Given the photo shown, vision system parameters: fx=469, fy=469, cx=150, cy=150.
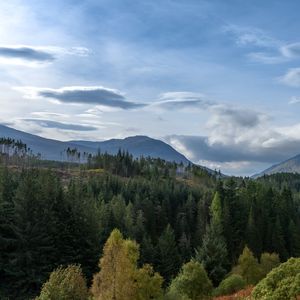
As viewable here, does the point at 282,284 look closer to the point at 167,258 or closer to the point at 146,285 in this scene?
the point at 146,285

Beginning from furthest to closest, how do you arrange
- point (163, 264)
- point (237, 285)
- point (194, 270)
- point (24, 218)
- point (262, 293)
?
point (163, 264) → point (24, 218) → point (237, 285) → point (194, 270) → point (262, 293)

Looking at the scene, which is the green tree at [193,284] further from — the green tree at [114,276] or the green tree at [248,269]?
the green tree at [248,269]

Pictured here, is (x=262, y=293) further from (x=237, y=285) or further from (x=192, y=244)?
(x=192, y=244)

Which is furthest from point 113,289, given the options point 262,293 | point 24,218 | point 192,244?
point 192,244

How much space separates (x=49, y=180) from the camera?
83.8 m

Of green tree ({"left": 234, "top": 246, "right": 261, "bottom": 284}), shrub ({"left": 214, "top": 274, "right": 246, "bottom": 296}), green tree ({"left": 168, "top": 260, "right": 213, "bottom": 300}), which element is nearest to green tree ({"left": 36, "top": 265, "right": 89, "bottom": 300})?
green tree ({"left": 168, "top": 260, "right": 213, "bottom": 300})

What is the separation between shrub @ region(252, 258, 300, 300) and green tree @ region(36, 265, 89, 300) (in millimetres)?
14249

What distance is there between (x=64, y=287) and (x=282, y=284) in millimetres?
16976

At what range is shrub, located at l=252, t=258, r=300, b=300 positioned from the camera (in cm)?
3294

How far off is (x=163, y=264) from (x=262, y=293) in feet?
197

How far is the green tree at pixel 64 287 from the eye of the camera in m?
37.5

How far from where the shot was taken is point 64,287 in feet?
Answer: 124

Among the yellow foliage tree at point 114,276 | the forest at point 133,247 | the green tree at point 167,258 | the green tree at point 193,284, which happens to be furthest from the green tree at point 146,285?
the green tree at point 167,258

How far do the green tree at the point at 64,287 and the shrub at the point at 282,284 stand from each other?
561 inches
